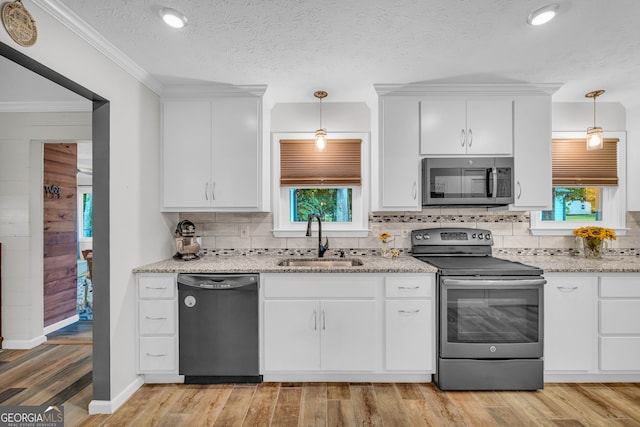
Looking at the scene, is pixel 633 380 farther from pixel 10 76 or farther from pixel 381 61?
pixel 10 76

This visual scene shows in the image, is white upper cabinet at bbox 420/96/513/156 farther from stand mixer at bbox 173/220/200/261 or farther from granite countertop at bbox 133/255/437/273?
stand mixer at bbox 173/220/200/261

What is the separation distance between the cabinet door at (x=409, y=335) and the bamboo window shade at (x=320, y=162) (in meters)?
1.27

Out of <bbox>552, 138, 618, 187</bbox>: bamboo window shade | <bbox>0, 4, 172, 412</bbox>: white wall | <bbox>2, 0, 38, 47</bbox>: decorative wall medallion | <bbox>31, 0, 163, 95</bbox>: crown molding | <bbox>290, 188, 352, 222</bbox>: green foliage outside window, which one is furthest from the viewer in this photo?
<bbox>290, 188, 352, 222</bbox>: green foliage outside window

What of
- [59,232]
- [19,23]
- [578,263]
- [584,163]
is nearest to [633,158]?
[584,163]

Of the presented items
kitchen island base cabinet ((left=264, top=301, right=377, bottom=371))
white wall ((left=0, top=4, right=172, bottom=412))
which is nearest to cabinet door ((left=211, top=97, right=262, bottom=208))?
white wall ((left=0, top=4, right=172, bottom=412))

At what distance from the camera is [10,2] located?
1.47 m

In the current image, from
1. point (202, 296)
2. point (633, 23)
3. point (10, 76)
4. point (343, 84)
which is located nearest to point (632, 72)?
point (633, 23)

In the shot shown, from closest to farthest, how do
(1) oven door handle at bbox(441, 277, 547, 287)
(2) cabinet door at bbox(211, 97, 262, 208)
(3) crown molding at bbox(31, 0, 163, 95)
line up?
1. (3) crown molding at bbox(31, 0, 163, 95)
2. (1) oven door handle at bbox(441, 277, 547, 287)
3. (2) cabinet door at bbox(211, 97, 262, 208)

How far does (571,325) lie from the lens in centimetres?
250

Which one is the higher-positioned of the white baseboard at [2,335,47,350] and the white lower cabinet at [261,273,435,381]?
the white lower cabinet at [261,273,435,381]

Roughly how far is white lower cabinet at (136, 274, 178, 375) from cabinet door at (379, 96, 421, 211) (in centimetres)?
191

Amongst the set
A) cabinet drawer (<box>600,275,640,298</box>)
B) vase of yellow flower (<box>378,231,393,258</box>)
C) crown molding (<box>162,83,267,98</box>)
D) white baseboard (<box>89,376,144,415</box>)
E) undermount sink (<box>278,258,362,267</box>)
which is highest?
crown molding (<box>162,83,267,98</box>)

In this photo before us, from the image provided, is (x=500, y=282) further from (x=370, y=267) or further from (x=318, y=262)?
(x=318, y=262)

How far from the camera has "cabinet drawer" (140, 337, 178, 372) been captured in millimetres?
2469
